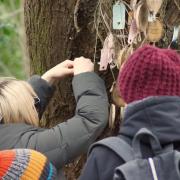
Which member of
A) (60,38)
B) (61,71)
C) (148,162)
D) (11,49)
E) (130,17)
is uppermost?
(130,17)

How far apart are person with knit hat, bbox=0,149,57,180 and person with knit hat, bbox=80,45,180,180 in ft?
0.42

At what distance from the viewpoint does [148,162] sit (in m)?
1.50

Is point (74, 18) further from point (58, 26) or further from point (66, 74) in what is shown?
point (66, 74)

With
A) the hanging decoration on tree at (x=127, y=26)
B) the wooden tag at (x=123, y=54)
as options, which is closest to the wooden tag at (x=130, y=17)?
the hanging decoration on tree at (x=127, y=26)

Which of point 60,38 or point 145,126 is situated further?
point 60,38

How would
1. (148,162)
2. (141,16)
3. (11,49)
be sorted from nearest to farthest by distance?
(148,162) < (141,16) < (11,49)

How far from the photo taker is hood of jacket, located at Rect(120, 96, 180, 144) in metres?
1.51

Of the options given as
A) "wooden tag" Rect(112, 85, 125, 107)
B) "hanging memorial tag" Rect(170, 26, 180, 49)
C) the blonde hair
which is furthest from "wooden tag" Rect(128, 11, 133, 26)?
the blonde hair

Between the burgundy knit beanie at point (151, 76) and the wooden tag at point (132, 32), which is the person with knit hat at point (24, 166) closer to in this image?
the burgundy knit beanie at point (151, 76)

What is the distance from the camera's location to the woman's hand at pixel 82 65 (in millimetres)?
2289

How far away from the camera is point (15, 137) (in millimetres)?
1986

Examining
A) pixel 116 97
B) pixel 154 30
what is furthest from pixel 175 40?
pixel 116 97

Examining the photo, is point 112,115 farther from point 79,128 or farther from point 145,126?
point 145,126

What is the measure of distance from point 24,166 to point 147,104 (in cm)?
41
